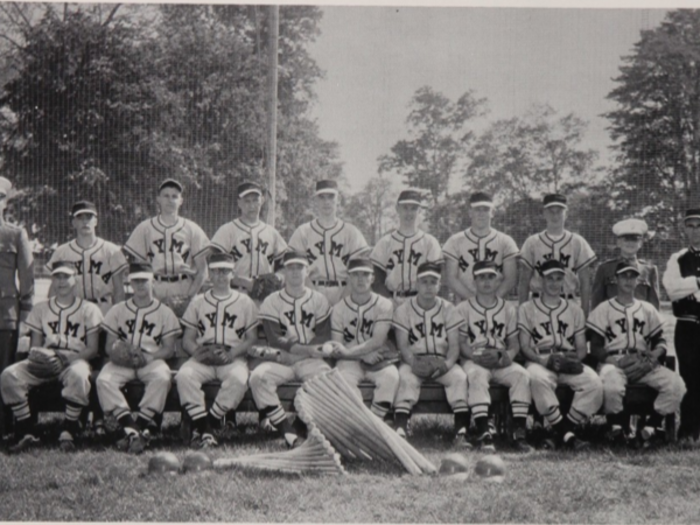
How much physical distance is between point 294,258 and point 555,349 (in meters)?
2.06

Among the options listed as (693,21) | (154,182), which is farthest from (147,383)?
(693,21)

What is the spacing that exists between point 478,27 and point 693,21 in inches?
187

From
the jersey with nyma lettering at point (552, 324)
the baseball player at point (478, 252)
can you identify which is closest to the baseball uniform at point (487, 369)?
the jersey with nyma lettering at point (552, 324)

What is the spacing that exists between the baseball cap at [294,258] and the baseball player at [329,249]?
452mm

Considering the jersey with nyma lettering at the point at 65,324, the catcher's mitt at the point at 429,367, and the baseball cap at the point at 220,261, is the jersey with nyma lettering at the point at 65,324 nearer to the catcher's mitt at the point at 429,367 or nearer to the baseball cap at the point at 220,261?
the baseball cap at the point at 220,261

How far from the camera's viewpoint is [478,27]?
9.61 meters

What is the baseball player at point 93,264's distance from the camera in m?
6.11

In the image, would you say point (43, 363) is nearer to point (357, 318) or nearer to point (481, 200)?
point (357, 318)

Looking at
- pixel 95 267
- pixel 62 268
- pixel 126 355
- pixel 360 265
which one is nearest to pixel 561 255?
pixel 360 265

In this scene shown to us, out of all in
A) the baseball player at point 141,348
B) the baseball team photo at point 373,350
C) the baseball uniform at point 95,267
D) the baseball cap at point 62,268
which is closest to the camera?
the baseball team photo at point 373,350

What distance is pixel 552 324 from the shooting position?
5.75 metres

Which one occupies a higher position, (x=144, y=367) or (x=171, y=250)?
(x=171, y=250)

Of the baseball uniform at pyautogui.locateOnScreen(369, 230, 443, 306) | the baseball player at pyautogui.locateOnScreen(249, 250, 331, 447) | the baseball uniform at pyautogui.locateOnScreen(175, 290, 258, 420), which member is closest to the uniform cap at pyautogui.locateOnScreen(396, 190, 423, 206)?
the baseball uniform at pyautogui.locateOnScreen(369, 230, 443, 306)

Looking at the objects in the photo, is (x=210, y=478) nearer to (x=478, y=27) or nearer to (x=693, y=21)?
(x=478, y=27)
